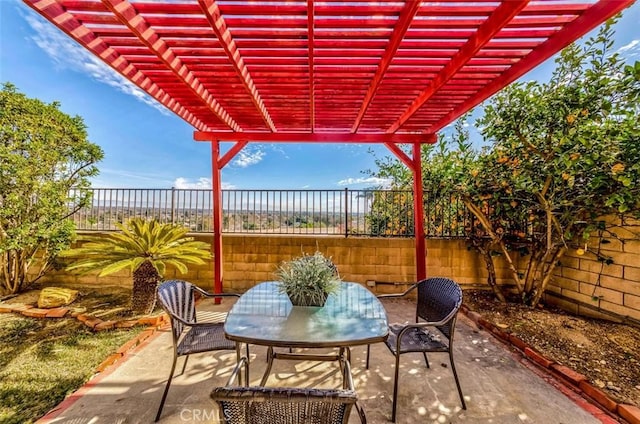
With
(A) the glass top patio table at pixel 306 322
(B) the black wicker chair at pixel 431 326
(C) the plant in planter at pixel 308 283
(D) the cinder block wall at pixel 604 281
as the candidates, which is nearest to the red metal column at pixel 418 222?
(B) the black wicker chair at pixel 431 326

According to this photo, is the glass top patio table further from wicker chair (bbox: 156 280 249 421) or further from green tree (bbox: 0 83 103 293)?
green tree (bbox: 0 83 103 293)

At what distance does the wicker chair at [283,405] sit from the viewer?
0.92 metres

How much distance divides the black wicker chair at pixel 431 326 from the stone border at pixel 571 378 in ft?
3.21

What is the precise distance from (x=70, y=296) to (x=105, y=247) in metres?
1.27

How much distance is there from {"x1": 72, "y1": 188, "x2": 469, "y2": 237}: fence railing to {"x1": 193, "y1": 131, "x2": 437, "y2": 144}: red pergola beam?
100 centimetres

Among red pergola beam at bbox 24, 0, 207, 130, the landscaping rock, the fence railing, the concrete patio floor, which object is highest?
red pergola beam at bbox 24, 0, 207, 130

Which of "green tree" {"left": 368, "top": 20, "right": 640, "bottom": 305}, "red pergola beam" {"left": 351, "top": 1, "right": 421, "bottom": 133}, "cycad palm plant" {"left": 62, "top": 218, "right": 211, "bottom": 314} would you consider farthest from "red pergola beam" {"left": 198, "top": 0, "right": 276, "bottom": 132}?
"green tree" {"left": 368, "top": 20, "right": 640, "bottom": 305}

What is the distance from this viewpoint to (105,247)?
11.3ft

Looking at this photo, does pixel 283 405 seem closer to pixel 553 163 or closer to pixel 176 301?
pixel 176 301

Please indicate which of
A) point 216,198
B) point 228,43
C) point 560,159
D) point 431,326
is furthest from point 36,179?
point 560,159

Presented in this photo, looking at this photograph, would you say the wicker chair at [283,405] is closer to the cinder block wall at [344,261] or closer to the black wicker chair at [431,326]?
the black wicker chair at [431,326]

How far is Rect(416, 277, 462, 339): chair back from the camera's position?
→ 2006mm

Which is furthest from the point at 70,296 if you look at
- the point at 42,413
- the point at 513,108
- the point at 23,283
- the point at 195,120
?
the point at 513,108

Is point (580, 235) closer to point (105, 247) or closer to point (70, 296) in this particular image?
point (105, 247)
